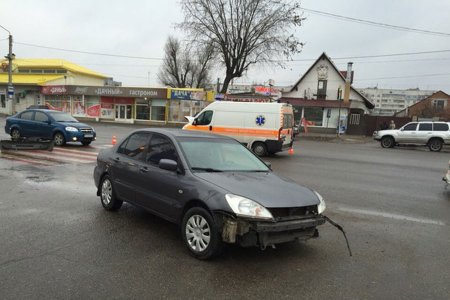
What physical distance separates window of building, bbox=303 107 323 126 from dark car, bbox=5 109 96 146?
94.5 ft

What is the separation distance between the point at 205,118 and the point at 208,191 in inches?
519

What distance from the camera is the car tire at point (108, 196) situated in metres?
6.61

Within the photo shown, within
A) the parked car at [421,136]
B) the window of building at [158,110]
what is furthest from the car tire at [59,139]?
the window of building at [158,110]

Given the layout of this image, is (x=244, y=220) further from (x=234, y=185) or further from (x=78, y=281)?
(x=78, y=281)

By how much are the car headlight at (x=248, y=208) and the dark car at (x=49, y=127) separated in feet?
45.5

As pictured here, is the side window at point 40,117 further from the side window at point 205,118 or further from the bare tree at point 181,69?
the bare tree at point 181,69

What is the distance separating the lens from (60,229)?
18.6 ft

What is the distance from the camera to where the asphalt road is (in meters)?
3.97

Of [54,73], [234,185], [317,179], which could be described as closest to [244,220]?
[234,185]

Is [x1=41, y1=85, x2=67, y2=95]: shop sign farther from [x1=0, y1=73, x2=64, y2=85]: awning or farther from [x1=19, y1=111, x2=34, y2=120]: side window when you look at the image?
[x1=19, y1=111, x2=34, y2=120]: side window

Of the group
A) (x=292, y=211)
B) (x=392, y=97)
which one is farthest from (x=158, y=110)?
(x=392, y=97)

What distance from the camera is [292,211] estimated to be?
183 inches

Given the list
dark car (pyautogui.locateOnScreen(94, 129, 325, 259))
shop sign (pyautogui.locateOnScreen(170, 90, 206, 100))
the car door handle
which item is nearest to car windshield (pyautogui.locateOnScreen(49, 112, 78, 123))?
dark car (pyautogui.locateOnScreen(94, 129, 325, 259))

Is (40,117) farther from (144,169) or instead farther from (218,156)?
(218,156)
